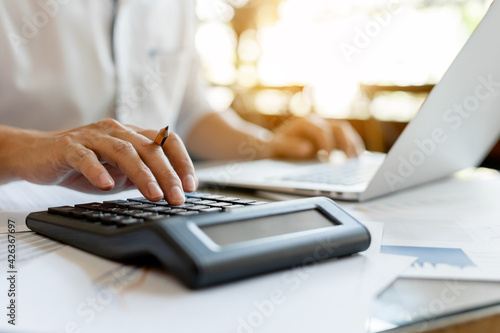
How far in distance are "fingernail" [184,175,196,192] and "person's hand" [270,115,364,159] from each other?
64 cm

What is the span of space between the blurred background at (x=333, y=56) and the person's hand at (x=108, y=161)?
6.18 feet

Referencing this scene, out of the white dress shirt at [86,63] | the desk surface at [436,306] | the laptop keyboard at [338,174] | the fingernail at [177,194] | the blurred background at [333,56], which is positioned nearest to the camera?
the desk surface at [436,306]

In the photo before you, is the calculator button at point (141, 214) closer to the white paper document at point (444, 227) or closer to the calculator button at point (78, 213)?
the calculator button at point (78, 213)

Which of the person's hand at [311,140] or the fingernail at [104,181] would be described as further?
the person's hand at [311,140]

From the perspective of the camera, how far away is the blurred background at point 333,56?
3.66 meters

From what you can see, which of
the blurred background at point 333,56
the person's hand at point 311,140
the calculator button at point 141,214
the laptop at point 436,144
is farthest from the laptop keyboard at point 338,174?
the blurred background at point 333,56

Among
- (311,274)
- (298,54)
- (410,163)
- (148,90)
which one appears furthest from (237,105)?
(311,274)

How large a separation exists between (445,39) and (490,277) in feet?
11.6

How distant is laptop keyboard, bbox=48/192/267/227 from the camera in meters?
0.42

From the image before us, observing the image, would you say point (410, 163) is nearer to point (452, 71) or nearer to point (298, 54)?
point (452, 71)

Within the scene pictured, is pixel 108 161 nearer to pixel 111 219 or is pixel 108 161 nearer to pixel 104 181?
pixel 104 181

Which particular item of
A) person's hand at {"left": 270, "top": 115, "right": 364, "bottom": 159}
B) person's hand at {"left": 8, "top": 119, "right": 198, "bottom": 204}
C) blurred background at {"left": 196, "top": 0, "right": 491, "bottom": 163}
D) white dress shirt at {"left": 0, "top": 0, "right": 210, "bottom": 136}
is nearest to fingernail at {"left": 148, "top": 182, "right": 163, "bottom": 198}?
person's hand at {"left": 8, "top": 119, "right": 198, "bottom": 204}

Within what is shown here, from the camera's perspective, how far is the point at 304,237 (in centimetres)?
39

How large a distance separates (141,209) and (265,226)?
131 mm
